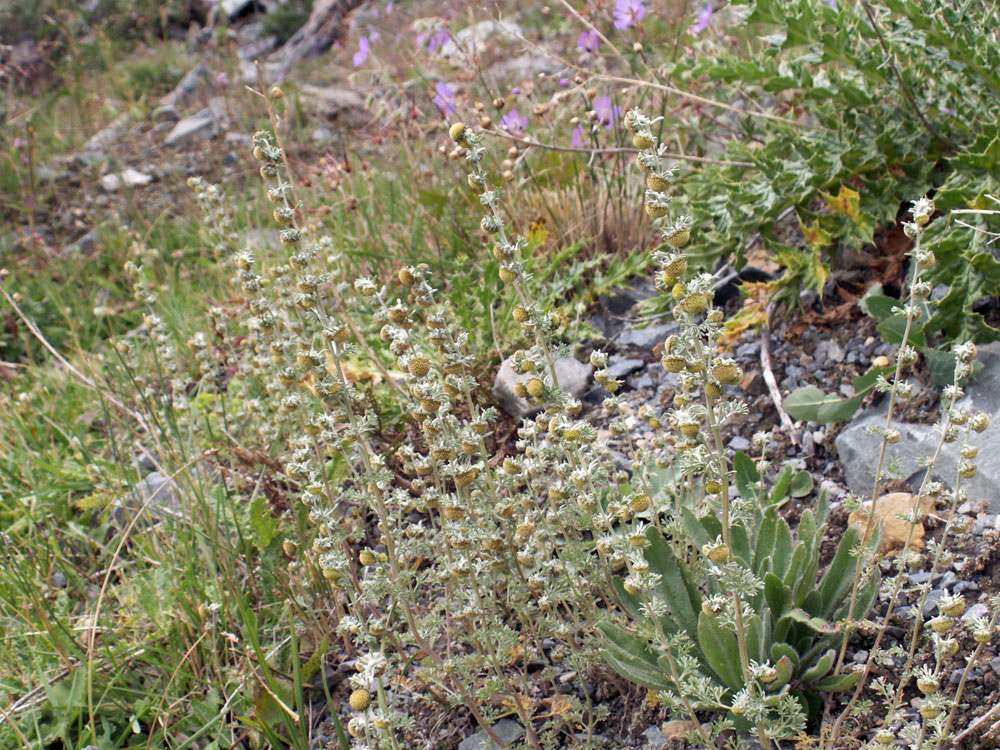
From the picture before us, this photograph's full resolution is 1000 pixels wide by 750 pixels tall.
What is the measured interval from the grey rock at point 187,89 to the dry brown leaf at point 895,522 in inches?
389

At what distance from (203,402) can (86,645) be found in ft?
3.84

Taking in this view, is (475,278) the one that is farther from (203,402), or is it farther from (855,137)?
(855,137)

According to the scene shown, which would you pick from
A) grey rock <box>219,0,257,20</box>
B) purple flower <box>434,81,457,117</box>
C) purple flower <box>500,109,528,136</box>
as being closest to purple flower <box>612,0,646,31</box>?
purple flower <box>500,109,528,136</box>

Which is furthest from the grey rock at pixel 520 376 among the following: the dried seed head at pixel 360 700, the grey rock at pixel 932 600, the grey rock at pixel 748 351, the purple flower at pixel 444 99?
the dried seed head at pixel 360 700

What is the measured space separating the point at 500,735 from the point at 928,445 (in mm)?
1325

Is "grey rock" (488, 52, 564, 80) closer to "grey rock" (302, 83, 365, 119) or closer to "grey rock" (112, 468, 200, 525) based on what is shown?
"grey rock" (302, 83, 365, 119)

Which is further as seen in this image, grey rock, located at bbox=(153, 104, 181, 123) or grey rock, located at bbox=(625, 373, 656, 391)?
grey rock, located at bbox=(153, 104, 181, 123)

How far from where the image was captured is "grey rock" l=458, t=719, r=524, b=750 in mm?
1863

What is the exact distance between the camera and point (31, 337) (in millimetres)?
5312

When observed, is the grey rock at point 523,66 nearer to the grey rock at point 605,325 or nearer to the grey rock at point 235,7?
the grey rock at point 605,325

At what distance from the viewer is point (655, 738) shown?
1.75m

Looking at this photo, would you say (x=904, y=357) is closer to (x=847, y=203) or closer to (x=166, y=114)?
(x=847, y=203)

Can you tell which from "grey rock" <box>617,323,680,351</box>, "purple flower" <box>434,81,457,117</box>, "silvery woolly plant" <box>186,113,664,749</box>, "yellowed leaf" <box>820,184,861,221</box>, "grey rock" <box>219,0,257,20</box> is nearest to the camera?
"silvery woolly plant" <box>186,113,664,749</box>

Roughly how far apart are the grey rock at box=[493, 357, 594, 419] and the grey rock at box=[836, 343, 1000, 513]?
36.0 inches
